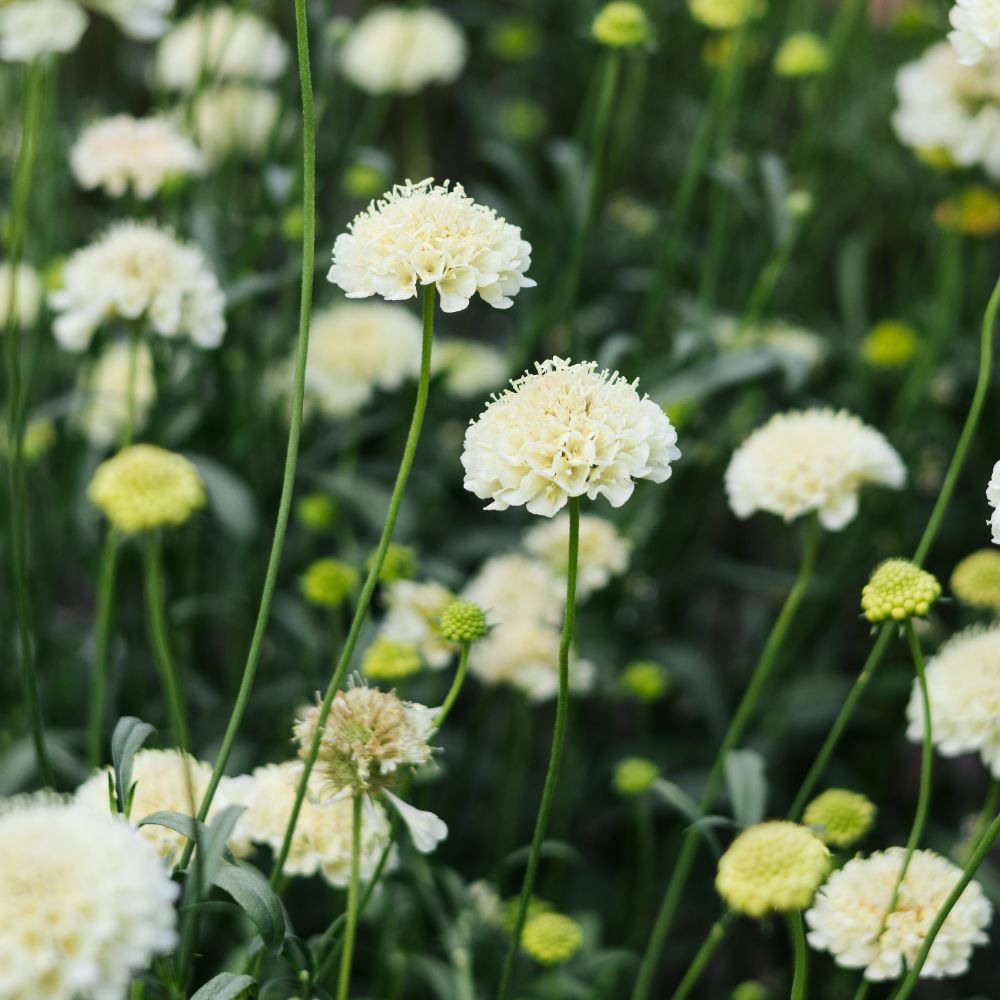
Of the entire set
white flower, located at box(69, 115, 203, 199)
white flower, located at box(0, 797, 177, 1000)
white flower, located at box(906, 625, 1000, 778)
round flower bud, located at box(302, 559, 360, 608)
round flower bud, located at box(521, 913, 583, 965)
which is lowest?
round flower bud, located at box(521, 913, 583, 965)

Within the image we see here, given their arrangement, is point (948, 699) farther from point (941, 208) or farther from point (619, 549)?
point (941, 208)

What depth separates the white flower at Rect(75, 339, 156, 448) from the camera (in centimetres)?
142

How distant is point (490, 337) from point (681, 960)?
1244mm

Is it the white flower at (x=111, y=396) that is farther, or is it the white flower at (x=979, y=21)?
the white flower at (x=111, y=396)

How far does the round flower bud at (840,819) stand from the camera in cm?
87

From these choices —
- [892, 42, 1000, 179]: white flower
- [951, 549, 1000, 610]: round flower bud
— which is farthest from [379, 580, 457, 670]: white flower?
[892, 42, 1000, 179]: white flower

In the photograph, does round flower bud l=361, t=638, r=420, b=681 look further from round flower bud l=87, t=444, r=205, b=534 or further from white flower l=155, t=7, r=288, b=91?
white flower l=155, t=7, r=288, b=91

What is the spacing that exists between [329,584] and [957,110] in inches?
→ 33.8

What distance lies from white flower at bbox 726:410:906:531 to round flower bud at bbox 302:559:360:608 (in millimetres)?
328

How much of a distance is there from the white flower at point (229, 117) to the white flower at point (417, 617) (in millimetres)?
842

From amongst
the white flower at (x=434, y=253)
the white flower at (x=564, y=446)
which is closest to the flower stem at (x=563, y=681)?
the white flower at (x=564, y=446)

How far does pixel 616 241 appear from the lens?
6.00 ft

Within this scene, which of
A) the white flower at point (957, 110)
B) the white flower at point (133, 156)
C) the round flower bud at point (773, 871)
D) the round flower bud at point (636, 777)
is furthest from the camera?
the white flower at point (957, 110)

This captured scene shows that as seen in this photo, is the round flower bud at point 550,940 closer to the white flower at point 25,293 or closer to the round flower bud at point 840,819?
the round flower bud at point 840,819
